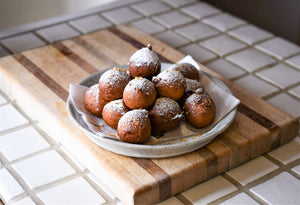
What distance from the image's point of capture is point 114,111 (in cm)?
80

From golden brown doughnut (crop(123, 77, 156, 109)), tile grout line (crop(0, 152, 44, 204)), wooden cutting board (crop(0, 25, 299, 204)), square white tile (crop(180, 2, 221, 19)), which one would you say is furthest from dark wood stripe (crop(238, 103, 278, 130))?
square white tile (crop(180, 2, 221, 19))

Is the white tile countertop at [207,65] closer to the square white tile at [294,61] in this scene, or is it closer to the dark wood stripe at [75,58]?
the square white tile at [294,61]

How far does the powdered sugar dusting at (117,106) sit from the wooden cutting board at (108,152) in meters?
0.07

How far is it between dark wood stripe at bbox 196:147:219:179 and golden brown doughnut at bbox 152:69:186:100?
107 millimetres

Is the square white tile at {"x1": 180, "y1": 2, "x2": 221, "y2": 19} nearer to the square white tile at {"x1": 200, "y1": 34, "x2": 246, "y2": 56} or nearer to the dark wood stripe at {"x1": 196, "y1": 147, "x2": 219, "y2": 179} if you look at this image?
the square white tile at {"x1": 200, "y1": 34, "x2": 246, "y2": 56}

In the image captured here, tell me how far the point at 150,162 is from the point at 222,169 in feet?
0.42

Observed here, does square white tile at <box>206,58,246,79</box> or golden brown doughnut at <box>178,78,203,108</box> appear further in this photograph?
square white tile at <box>206,58,246,79</box>

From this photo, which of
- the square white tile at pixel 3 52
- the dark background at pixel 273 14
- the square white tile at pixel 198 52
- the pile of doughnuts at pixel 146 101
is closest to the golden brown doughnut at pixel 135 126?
the pile of doughnuts at pixel 146 101

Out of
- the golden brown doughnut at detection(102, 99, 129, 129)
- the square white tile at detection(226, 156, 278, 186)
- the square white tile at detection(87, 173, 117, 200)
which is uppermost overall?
the golden brown doughnut at detection(102, 99, 129, 129)

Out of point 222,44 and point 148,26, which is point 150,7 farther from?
point 222,44

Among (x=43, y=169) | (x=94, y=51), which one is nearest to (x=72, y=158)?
(x=43, y=169)

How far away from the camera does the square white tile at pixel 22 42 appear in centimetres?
123

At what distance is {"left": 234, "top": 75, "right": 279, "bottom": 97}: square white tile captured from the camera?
106 centimetres

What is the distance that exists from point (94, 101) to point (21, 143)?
16 centimetres
